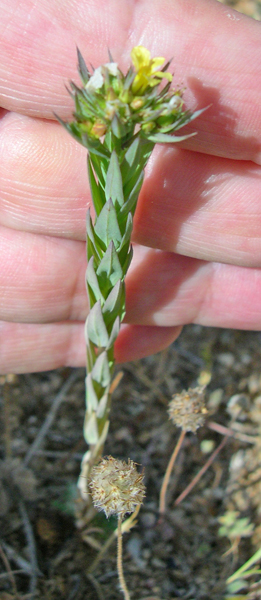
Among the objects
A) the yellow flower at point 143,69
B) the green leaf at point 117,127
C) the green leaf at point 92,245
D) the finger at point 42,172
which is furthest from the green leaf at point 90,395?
the yellow flower at point 143,69

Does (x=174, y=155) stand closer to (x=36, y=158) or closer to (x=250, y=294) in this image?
(x=36, y=158)

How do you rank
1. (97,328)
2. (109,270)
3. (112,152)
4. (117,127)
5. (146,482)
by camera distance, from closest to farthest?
(117,127) < (112,152) < (109,270) < (97,328) < (146,482)

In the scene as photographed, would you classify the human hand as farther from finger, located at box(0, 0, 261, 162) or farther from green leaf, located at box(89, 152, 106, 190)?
green leaf, located at box(89, 152, 106, 190)

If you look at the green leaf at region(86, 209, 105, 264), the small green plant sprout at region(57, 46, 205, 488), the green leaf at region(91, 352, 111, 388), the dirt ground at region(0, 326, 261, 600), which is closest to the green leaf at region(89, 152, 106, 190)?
the small green plant sprout at region(57, 46, 205, 488)

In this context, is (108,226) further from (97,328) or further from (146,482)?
(146,482)

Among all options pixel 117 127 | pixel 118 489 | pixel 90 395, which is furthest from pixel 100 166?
pixel 118 489

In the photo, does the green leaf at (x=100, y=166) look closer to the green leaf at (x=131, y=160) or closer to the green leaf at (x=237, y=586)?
the green leaf at (x=131, y=160)

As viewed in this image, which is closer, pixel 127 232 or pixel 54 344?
pixel 127 232
